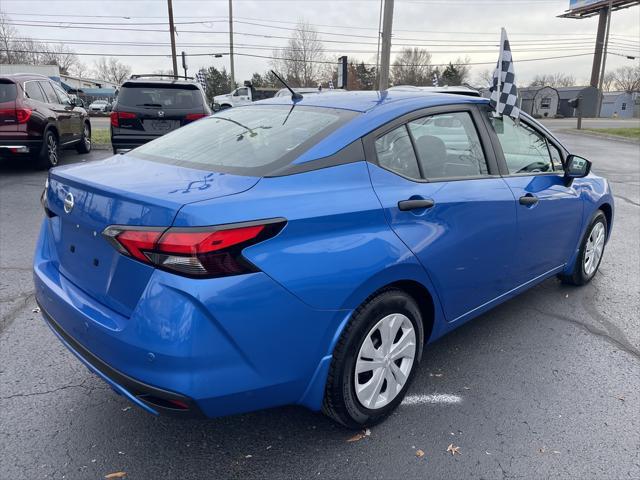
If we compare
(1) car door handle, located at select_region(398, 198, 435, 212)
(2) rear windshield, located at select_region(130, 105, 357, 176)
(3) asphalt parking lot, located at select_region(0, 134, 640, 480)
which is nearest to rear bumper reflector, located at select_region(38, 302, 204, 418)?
(3) asphalt parking lot, located at select_region(0, 134, 640, 480)

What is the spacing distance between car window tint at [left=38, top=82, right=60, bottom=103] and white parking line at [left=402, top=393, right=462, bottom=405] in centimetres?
957

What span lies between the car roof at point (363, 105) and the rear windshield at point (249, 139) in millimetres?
58

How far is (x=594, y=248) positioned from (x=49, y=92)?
32.6ft

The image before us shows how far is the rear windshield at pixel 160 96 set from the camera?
8758 millimetres

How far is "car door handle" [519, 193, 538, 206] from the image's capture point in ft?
10.4

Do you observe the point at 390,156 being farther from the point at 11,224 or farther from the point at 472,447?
the point at 11,224

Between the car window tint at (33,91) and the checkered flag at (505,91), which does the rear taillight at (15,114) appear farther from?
the checkered flag at (505,91)

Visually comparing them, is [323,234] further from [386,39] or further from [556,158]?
[386,39]

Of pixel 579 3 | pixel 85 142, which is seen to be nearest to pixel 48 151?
pixel 85 142

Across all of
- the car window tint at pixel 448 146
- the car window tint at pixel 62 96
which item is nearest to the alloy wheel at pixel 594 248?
the car window tint at pixel 448 146

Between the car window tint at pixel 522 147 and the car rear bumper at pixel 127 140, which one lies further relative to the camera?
the car rear bumper at pixel 127 140

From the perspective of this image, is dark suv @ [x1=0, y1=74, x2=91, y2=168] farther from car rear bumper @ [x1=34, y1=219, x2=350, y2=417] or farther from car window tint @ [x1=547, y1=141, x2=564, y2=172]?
car window tint @ [x1=547, y1=141, x2=564, y2=172]

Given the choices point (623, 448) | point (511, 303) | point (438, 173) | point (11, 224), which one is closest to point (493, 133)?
point (438, 173)

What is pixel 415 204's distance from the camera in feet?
8.01
